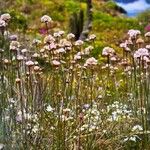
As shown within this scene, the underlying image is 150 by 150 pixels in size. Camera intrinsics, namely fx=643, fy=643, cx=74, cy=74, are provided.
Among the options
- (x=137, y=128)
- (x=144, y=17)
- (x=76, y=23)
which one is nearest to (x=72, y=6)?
(x=144, y=17)

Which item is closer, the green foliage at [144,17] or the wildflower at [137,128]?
the wildflower at [137,128]

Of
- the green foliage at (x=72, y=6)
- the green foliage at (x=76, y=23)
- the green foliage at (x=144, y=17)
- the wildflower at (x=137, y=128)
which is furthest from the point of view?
the green foliage at (x=72, y=6)

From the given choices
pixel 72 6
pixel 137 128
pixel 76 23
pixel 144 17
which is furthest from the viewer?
pixel 72 6

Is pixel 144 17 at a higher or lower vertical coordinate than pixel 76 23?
lower

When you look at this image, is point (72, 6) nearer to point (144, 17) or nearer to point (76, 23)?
point (144, 17)

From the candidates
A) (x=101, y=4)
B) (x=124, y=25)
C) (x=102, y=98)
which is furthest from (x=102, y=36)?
(x=102, y=98)

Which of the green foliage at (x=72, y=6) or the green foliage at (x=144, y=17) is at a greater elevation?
the green foliage at (x=72, y=6)

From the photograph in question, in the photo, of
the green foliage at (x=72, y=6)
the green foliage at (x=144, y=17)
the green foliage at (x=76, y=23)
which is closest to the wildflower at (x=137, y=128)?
the green foliage at (x=76, y=23)

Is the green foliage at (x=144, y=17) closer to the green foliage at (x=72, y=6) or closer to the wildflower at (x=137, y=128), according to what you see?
A: the green foliage at (x=72, y=6)

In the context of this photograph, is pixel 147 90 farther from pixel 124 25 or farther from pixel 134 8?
pixel 134 8

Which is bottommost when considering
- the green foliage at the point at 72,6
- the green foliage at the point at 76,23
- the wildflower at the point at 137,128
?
the green foliage at the point at 72,6

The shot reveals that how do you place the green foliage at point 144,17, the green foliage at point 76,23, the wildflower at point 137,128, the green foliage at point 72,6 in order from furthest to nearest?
the green foliage at point 72,6 < the green foliage at point 144,17 < the green foliage at point 76,23 < the wildflower at point 137,128

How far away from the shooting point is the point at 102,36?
20.0m

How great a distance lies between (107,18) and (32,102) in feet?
61.7
